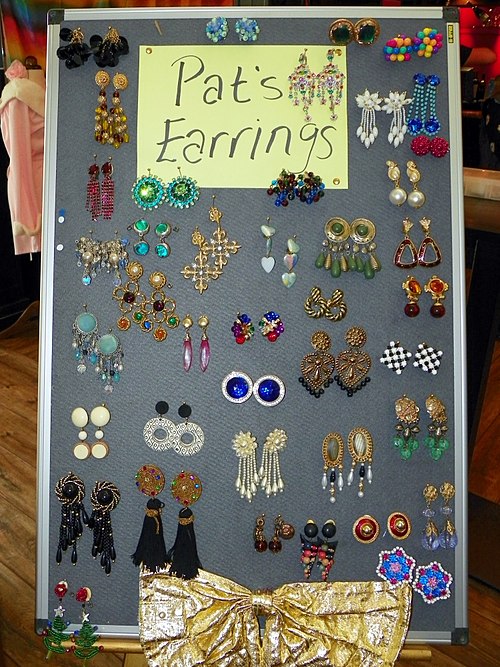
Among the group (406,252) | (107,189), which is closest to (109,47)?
(107,189)

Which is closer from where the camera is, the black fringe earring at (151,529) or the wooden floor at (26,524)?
the black fringe earring at (151,529)

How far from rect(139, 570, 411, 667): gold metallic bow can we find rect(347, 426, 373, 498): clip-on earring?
17 centimetres

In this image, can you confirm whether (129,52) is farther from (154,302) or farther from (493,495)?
(493,495)

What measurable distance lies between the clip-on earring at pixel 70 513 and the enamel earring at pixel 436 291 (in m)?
0.63

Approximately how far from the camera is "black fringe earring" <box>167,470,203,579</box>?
3.32 feet

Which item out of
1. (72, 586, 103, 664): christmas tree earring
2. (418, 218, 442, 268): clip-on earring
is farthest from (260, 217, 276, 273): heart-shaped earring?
(72, 586, 103, 664): christmas tree earring

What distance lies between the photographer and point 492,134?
7.02ft

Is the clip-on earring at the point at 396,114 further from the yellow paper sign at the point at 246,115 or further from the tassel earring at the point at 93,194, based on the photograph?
the tassel earring at the point at 93,194

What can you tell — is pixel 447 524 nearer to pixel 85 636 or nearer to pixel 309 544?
pixel 309 544

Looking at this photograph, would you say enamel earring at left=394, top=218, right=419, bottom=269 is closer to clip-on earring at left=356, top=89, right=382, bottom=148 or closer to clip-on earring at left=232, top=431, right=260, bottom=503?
clip-on earring at left=356, top=89, right=382, bottom=148

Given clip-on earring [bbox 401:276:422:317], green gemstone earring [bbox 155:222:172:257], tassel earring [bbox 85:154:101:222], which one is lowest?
clip-on earring [bbox 401:276:422:317]

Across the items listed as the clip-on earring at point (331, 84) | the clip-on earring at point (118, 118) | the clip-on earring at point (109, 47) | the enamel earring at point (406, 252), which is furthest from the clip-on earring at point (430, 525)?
the clip-on earring at point (109, 47)

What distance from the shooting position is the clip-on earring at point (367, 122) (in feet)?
3.21

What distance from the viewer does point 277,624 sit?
3.24 ft
